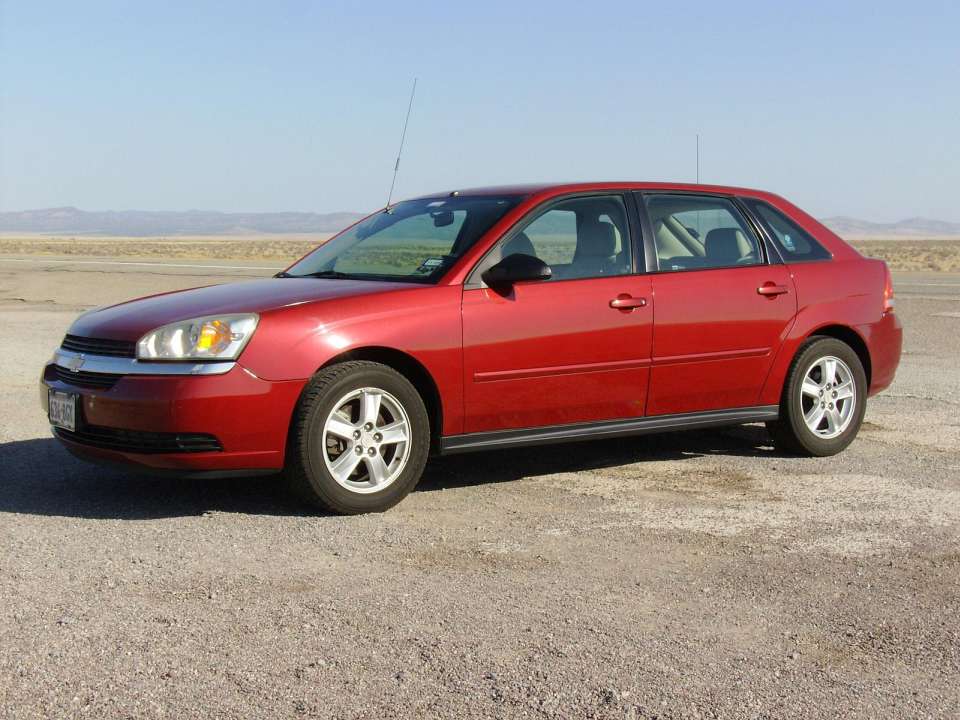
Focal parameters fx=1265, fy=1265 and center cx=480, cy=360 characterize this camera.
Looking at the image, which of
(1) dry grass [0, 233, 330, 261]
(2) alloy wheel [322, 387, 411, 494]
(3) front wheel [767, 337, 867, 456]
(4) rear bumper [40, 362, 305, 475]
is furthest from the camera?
(1) dry grass [0, 233, 330, 261]

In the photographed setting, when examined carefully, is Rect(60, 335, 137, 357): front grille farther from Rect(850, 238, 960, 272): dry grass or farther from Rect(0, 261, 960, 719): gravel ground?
Rect(850, 238, 960, 272): dry grass

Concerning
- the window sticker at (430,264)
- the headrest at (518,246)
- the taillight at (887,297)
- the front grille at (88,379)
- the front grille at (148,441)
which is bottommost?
the front grille at (148,441)

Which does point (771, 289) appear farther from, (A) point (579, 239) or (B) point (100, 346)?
(B) point (100, 346)

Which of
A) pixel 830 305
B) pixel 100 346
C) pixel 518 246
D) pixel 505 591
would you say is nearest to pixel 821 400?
pixel 830 305

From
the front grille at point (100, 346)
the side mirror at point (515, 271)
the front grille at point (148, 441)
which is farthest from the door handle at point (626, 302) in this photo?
the front grille at point (100, 346)

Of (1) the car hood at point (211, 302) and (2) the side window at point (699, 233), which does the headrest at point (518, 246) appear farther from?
(2) the side window at point (699, 233)

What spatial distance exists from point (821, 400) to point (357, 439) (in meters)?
3.15

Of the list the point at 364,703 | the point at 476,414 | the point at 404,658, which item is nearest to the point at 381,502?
the point at 476,414

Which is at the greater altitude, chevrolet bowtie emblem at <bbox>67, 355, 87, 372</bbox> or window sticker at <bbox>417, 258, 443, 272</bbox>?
window sticker at <bbox>417, 258, 443, 272</bbox>

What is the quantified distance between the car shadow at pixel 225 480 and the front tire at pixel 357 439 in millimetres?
246

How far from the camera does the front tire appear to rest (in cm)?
593

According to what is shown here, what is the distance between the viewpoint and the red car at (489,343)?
230 inches

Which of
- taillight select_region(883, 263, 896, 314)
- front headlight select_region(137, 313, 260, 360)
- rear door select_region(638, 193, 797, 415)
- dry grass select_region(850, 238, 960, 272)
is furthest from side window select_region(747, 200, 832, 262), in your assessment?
dry grass select_region(850, 238, 960, 272)

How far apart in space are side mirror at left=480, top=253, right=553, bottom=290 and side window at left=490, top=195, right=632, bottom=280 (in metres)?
0.19
